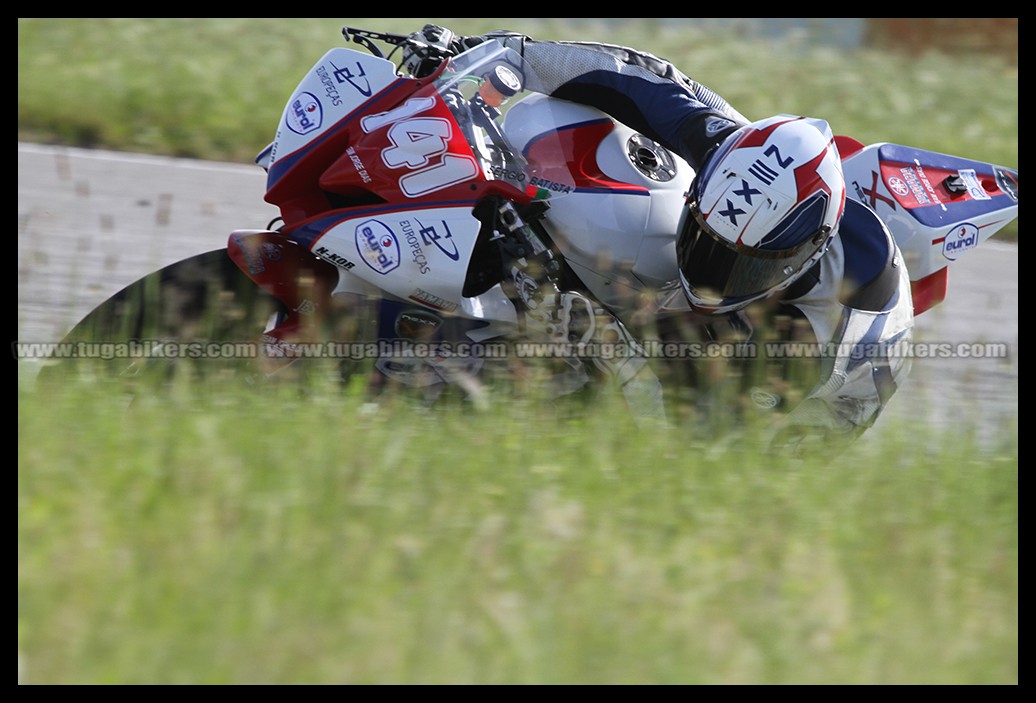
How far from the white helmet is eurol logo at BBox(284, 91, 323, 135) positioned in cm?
115

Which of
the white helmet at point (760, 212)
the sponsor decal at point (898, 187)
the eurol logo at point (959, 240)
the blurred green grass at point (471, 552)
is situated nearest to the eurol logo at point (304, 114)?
the blurred green grass at point (471, 552)

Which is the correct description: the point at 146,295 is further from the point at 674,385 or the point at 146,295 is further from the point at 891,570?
the point at 891,570

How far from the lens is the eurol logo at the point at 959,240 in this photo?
397 centimetres

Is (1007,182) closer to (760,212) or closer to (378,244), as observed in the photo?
(760,212)

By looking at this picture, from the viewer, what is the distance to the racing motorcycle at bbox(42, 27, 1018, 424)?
342 cm

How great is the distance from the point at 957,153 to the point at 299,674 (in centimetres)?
718

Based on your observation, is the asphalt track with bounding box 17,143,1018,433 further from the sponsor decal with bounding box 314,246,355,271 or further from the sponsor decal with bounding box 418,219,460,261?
the sponsor decal with bounding box 418,219,460,261

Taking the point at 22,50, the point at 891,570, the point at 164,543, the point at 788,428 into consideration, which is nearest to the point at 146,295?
the point at 164,543

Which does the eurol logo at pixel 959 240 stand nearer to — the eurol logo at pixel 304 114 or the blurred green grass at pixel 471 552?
the blurred green grass at pixel 471 552

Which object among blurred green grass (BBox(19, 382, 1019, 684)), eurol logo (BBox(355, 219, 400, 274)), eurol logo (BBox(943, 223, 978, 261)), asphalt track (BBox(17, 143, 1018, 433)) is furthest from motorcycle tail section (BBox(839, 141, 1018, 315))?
eurol logo (BBox(355, 219, 400, 274))

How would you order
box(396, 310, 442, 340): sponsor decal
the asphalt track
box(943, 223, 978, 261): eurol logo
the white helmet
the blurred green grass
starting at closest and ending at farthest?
1. the blurred green grass
2. the white helmet
3. box(396, 310, 442, 340): sponsor decal
4. box(943, 223, 978, 261): eurol logo
5. the asphalt track

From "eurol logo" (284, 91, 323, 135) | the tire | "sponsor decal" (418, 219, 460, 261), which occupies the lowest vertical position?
the tire

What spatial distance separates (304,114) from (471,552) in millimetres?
1594

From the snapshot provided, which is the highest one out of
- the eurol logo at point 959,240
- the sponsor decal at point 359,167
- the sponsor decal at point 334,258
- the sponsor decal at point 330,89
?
the sponsor decal at point 330,89
